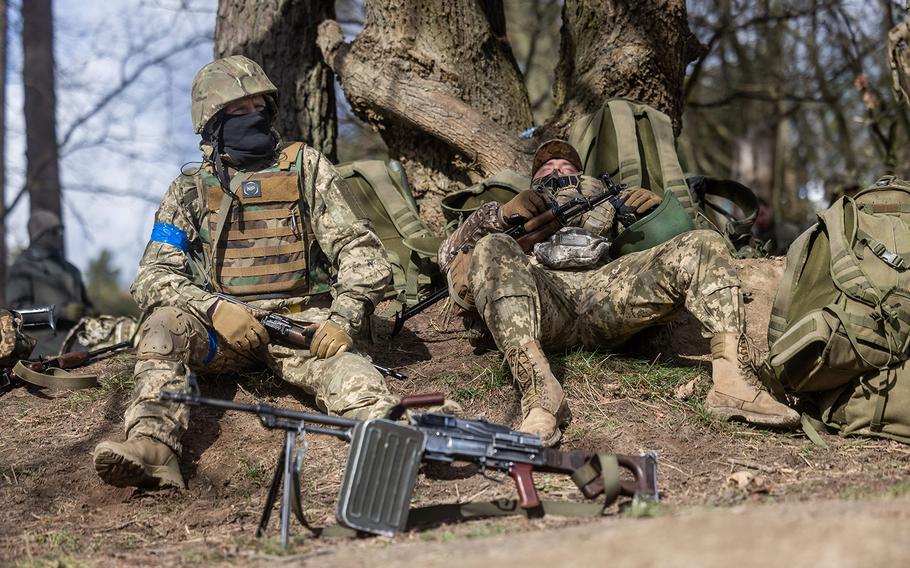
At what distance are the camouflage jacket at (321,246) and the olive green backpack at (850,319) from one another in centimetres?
203

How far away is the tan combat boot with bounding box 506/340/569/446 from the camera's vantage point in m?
4.36

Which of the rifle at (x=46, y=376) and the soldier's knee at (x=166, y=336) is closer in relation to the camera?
the soldier's knee at (x=166, y=336)

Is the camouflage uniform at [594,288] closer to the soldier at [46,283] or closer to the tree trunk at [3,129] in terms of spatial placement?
the soldier at [46,283]

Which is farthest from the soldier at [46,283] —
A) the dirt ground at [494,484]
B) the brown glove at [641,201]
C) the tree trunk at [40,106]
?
the brown glove at [641,201]

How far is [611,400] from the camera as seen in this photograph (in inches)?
196

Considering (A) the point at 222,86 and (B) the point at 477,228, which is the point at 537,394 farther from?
(A) the point at 222,86

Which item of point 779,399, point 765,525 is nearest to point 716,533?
point 765,525

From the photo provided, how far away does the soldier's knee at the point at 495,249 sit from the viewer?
4.81 metres

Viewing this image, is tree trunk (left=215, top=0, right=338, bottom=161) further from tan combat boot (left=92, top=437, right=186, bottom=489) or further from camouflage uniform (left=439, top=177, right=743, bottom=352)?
tan combat boot (left=92, top=437, right=186, bottom=489)

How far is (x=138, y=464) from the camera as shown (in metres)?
4.14

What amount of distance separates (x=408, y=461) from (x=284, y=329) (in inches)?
58.4

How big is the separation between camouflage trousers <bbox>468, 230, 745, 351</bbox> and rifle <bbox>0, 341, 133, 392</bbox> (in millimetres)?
2425

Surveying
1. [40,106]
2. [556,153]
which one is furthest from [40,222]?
[556,153]

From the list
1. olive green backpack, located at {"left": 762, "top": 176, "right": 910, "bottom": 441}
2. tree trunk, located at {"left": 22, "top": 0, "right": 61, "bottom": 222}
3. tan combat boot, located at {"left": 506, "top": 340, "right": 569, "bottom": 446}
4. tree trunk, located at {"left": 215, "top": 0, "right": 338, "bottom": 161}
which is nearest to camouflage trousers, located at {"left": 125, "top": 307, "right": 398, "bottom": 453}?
tan combat boot, located at {"left": 506, "top": 340, "right": 569, "bottom": 446}
